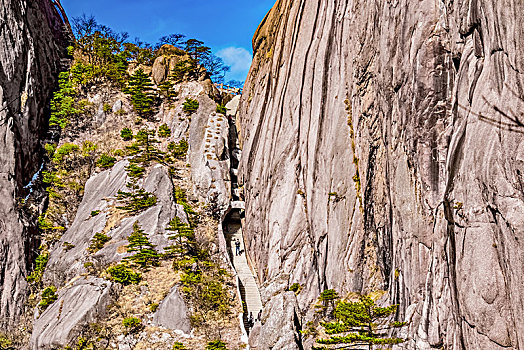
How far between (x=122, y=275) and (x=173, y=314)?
4.62 meters

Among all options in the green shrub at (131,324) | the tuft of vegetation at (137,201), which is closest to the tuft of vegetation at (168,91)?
the tuft of vegetation at (137,201)

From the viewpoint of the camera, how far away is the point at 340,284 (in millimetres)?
20250

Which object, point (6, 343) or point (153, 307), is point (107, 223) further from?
point (6, 343)

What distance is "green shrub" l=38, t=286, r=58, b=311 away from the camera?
30703mm

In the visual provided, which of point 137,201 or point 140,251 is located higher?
point 137,201

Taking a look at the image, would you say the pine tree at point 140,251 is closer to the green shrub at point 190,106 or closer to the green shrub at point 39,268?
the green shrub at point 39,268

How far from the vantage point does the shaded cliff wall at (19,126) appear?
34438mm

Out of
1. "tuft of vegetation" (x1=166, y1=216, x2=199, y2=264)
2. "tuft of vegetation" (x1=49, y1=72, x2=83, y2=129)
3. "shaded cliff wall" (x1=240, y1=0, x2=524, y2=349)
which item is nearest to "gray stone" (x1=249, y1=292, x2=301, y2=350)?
"shaded cliff wall" (x1=240, y1=0, x2=524, y2=349)

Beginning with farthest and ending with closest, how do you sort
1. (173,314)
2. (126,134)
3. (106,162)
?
(126,134)
(106,162)
(173,314)

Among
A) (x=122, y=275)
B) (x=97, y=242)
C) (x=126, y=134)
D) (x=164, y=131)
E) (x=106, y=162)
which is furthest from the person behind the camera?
(x=164, y=131)

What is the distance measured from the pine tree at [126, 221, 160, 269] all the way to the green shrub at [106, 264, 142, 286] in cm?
108

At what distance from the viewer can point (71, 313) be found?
92.4 ft

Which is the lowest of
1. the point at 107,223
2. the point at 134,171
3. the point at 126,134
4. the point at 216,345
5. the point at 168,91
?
the point at 216,345

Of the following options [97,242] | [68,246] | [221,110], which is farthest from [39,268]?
[221,110]
